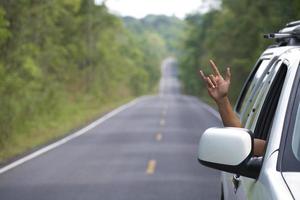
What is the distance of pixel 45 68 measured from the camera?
106 feet

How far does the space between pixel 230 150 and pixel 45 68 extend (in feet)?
98.1

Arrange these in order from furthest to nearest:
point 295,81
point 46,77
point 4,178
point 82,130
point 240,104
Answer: point 46,77 → point 82,130 → point 4,178 → point 240,104 → point 295,81

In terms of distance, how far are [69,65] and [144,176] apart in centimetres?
3588

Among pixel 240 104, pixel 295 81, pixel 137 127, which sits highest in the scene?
pixel 295 81

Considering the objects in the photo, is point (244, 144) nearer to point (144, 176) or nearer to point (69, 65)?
point (144, 176)

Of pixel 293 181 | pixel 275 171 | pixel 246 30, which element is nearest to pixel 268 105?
pixel 275 171

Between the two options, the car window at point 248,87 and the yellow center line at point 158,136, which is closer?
the car window at point 248,87

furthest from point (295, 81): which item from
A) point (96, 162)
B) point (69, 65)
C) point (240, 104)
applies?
point (69, 65)

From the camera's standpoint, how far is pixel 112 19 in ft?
167

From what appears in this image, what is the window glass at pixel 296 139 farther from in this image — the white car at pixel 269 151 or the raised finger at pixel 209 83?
the raised finger at pixel 209 83

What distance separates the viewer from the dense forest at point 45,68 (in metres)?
19.0

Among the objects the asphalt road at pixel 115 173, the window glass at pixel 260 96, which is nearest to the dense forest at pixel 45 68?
the asphalt road at pixel 115 173

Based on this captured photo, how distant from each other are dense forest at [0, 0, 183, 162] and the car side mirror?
1283 cm

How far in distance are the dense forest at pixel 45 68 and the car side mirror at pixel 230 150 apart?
12834mm
